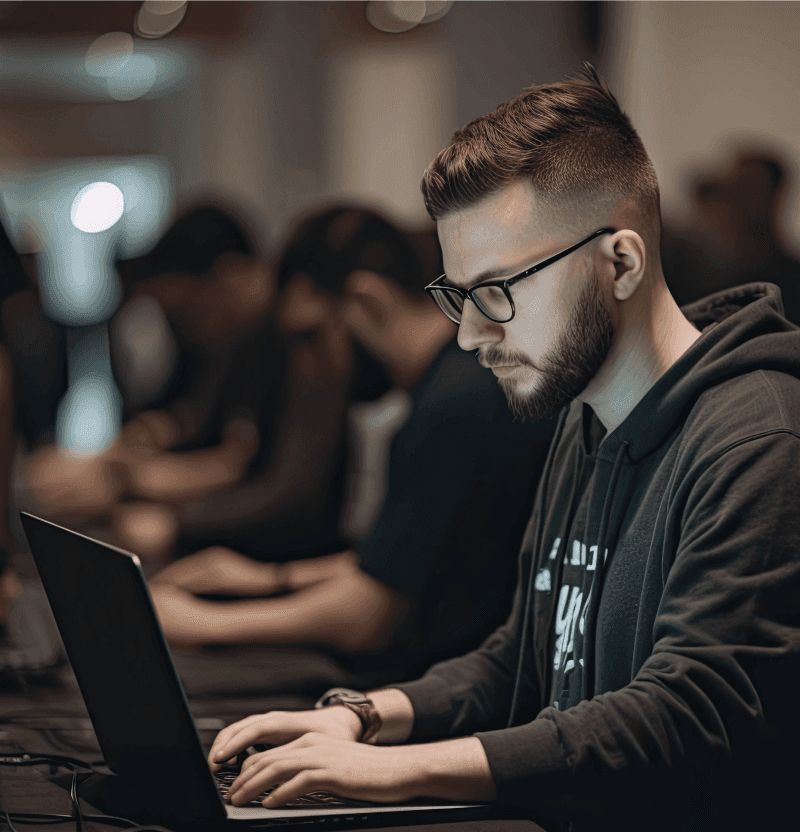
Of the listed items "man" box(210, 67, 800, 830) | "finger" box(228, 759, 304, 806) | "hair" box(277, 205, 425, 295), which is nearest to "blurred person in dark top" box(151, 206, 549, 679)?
"hair" box(277, 205, 425, 295)

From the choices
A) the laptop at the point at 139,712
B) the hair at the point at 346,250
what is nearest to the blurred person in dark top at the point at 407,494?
the hair at the point at 346,250

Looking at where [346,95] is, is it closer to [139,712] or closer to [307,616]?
[307,616]

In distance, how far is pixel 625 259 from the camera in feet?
3.19

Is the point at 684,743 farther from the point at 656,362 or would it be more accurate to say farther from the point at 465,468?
the point at 465,468

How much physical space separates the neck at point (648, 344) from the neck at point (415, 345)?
0.50 meters

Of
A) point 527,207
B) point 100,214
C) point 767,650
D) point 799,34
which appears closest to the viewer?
point 767,650

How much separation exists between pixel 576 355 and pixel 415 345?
52cm

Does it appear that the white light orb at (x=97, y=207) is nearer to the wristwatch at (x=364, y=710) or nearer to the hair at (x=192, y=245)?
the hair at (x=192, y=245)

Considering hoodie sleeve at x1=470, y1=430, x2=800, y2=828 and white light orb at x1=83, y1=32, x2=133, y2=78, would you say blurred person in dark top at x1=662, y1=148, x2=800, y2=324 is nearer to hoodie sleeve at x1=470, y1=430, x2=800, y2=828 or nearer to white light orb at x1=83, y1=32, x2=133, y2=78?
hoodie sleeve at x1=470, y1=430, x2=800, y2=828

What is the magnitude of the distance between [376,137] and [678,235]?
0.57 metres

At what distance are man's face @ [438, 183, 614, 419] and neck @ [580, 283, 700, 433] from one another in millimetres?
21

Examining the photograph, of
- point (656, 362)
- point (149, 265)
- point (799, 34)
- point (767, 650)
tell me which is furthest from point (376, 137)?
point (767, 650)

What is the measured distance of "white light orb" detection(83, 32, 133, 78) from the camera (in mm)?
1391

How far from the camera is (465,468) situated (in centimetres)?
145
